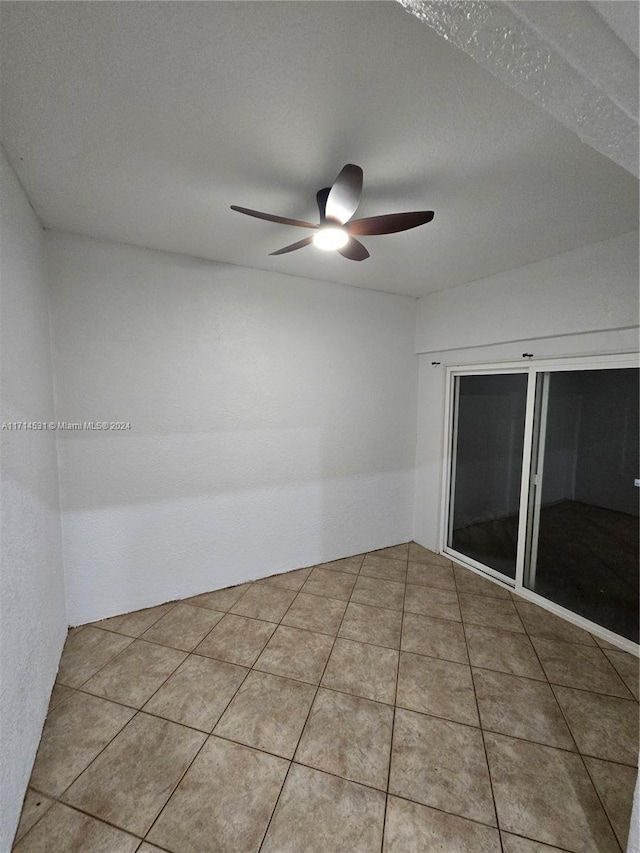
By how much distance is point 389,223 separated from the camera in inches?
59.9

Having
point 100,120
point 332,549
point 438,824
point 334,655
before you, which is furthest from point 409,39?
point 332,549

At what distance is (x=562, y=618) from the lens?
2469mm

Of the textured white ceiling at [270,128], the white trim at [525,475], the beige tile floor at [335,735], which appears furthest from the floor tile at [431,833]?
the textured white ceiling at [270,128]

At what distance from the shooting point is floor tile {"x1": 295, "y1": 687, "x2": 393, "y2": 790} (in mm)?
1463

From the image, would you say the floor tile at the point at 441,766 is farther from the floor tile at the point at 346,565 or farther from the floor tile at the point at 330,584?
the floor tile at the point at 346,565

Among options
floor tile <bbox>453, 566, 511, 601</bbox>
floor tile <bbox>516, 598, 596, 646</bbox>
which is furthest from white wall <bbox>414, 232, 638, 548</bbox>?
floor tile <bbox>516, 598, 596, 646</bbox>

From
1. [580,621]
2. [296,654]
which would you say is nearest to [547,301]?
[580,621]

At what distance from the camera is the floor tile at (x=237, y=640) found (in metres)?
2.10

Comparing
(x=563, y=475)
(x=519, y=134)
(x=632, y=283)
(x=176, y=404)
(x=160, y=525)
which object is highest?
(x=519, y=134)

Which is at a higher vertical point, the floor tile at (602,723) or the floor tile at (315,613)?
the floor tile at (602,723)

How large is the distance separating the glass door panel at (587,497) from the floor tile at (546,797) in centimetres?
121

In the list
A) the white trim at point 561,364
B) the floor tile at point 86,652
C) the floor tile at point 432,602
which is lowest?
the floor tile at point 86,652

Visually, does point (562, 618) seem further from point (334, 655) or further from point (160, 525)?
point (160, 525)

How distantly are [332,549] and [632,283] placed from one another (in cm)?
294
